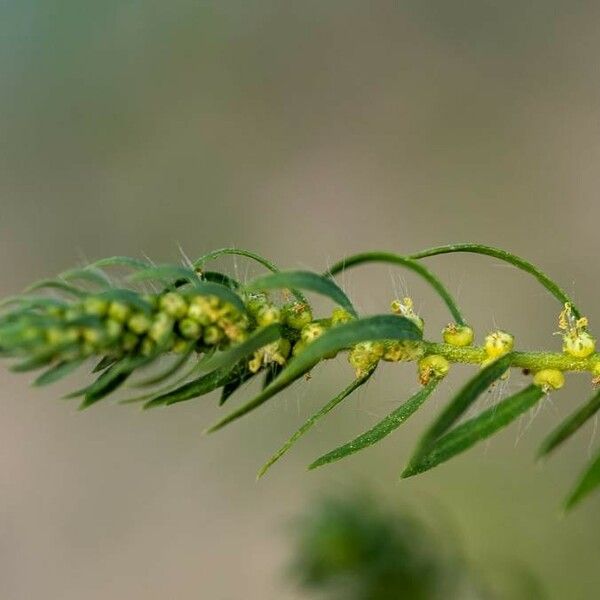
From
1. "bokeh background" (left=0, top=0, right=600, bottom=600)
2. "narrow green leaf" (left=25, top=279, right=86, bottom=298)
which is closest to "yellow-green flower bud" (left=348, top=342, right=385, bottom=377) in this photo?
"narrow green leaf" (left=25, top=279, right=86, bottom=298)

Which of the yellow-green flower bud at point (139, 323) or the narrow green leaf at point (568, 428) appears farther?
the yellow-green flower bud at point (139, 323)

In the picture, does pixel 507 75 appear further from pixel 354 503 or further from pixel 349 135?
pixel 354 503

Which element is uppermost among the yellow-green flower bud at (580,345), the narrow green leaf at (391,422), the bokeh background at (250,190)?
the bokeh background at (250,190)

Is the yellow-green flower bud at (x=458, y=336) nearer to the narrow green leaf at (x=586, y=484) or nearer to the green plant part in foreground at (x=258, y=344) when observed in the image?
the green plant part in foreground at (x=258, y=344)

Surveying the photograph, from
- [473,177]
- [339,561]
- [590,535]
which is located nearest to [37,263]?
[473,177]

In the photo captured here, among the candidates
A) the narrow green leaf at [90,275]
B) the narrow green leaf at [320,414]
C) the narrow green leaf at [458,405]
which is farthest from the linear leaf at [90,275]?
the narrow green leaf at [458,405]

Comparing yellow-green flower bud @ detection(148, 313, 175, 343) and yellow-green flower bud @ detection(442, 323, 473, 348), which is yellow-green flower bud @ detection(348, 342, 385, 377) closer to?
yellow-green flower bud @ detection(442, 323, 473, 348)

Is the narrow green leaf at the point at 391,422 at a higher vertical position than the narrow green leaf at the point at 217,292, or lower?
lower
